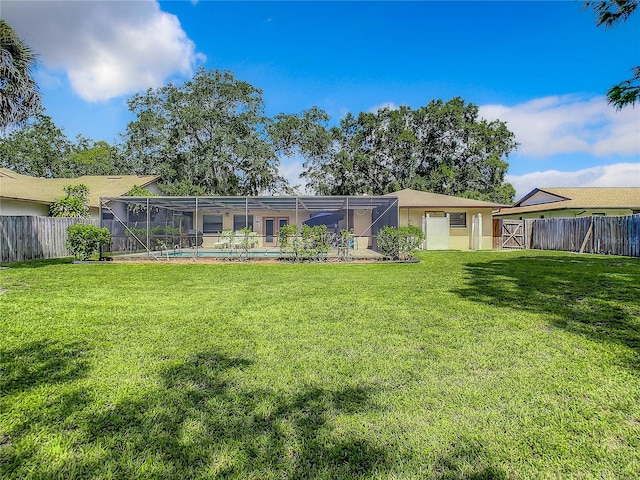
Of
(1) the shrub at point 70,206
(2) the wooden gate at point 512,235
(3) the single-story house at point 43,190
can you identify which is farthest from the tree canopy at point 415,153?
(1) the shrub at point 70,206

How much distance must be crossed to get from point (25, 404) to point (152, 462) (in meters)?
1.37

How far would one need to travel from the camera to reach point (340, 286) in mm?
7750

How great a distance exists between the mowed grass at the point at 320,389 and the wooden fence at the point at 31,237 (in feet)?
30.8

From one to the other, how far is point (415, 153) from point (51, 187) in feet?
87.6

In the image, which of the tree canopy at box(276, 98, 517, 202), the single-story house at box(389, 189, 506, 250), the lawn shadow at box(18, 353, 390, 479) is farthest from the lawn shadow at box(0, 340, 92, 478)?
the tree canopy at box(276, 98, 517, 202)

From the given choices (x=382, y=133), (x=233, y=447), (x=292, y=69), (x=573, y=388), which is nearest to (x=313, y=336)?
(x=233, y=447)

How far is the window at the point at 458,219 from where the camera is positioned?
20.6m

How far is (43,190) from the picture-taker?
18141 mm

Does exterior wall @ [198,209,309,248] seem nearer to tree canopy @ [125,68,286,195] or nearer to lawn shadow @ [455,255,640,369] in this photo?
tree canopy @ [125,68,286,195]

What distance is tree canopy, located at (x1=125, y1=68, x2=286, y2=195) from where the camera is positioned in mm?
25172

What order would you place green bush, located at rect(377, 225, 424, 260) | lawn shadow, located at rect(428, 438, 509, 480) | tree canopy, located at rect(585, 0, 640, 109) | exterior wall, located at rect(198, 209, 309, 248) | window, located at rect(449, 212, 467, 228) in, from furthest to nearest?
exterior wall, located at rect(198, 209, 309, 248), window, located at rect(449, 212, 467, 228), green bush, located at rect(377, 225, 424, 260), tree canopy, located at rect(585, 0, 640, 109), lawn shadow, located at rect(428, 438, 509, 480)

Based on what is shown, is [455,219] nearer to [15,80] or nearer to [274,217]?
[274,217]

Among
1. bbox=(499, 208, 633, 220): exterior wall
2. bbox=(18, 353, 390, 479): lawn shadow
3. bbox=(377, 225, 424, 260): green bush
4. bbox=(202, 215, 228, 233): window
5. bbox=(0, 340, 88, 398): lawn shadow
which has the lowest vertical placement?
bbox=(18, 353, 390, 479): lawn shadow

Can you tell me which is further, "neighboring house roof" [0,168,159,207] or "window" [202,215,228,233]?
"window" [202,215,228,233]
